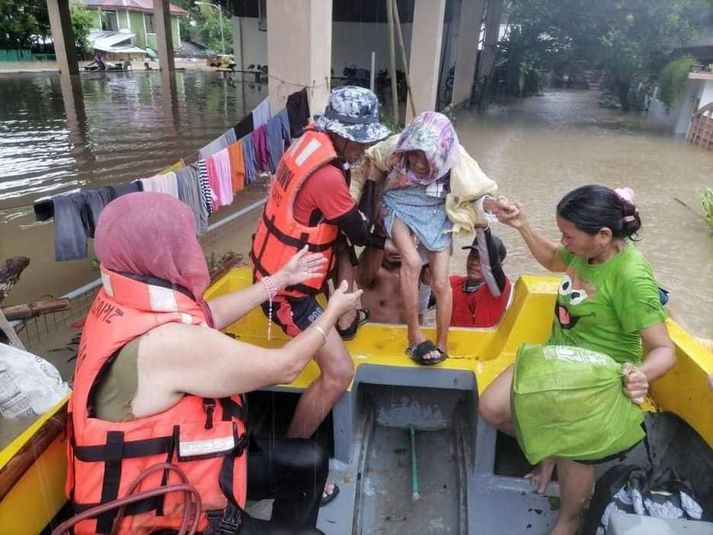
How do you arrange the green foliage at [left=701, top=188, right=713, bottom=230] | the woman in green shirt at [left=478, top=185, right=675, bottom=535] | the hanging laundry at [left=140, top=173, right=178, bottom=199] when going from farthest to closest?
the green foliage at [left=701, top=188, right=713, bottom=230]
the hanging laundry at [left=140, top=173, right=178, bottom=199]
the woman in green shirt at [left=478, top=185, right=675, bottom=535]

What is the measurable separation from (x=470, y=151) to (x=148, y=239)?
35.2 feet

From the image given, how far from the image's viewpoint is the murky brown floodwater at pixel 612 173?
5.94m

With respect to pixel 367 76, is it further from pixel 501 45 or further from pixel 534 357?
pixel 534 357

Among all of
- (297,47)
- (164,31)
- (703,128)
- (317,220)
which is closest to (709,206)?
(297,47)

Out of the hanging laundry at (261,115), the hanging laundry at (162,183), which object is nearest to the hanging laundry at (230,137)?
the hanging laundry at (261,115)

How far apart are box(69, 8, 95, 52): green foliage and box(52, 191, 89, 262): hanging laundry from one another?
30426 mm

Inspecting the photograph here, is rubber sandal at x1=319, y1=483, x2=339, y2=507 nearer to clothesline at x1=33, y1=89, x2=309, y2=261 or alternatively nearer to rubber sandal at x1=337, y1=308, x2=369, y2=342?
rubber sandal at x1=337, y1=308, x2=369, y2=342

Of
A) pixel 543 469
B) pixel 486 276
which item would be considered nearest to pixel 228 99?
pixel 486 276

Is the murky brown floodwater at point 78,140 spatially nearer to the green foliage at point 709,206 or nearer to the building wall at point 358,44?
the building wall at point 358,44

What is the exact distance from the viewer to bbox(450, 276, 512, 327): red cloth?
3.24 metres

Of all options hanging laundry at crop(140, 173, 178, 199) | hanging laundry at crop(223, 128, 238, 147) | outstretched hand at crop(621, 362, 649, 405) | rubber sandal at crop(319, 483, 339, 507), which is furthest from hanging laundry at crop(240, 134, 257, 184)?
outstretched hand at crop(621, 362, 649, 405)

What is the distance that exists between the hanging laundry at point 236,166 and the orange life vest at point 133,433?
3.31m

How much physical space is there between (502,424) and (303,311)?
933 mm

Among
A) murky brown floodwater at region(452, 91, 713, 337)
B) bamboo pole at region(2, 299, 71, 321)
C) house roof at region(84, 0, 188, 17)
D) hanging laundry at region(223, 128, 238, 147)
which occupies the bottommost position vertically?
murky brown floodwater at region(452, 91, 713, 337)
